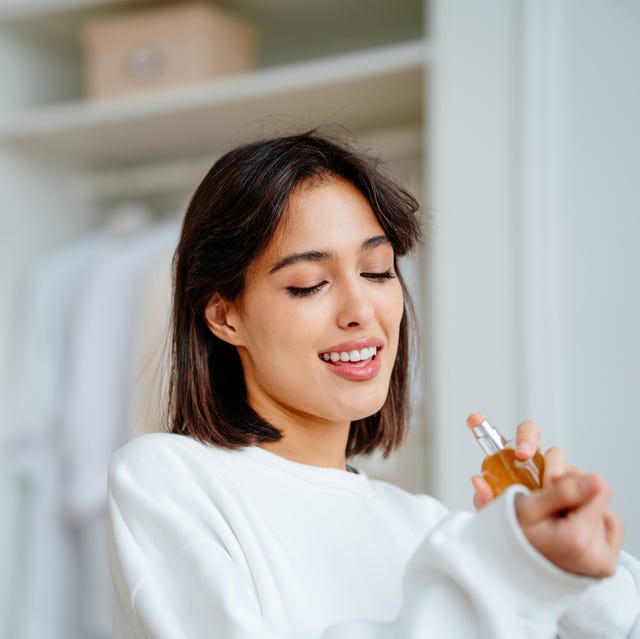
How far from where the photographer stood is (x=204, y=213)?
101 cm

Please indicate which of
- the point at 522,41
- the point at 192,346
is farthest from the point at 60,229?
the point at 192,346

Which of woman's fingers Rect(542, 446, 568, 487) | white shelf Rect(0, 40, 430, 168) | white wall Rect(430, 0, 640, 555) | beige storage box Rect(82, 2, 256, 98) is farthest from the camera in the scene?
beige storage box Rect(82, 2, 256, 98)

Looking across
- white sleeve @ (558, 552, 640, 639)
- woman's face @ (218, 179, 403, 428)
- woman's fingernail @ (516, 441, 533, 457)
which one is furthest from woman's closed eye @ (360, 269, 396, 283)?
white sleeve @ (558, 552, 640, 639)

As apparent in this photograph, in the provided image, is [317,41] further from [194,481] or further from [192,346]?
[194,481]

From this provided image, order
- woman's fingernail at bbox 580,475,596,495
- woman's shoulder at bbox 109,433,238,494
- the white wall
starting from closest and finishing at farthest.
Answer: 1. woman's fingernail at bbox 580,475,596,495
2. woman's shoulder at bbox 109,433,238,494
3. the white wall

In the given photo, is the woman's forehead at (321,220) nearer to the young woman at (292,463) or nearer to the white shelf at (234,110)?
the young woman at (292,463)

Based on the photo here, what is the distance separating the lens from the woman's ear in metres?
1.01

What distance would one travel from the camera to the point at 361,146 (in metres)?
1.47

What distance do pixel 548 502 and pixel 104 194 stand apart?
6.78ft

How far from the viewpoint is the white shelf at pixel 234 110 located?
192 cm

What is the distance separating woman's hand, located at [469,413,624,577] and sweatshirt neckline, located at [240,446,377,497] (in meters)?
0.33

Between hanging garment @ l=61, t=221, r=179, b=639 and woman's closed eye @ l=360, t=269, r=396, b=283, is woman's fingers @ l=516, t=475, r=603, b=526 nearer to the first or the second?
woman's closed eye @ l=360, t=269, r=396, b=283

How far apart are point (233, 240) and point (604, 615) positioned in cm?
52

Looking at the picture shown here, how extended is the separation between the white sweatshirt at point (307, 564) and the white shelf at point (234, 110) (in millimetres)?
991
